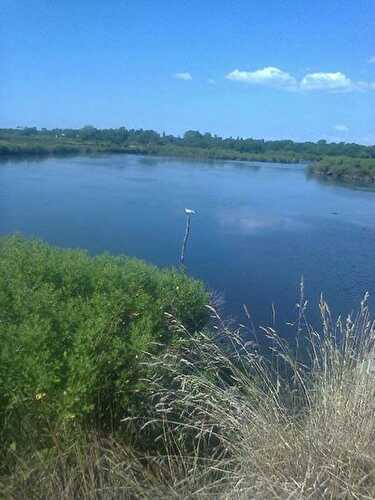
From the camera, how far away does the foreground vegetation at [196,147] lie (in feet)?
148

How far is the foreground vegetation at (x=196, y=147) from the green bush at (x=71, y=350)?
34768 millimetres

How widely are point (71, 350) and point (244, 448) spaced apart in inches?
33.9

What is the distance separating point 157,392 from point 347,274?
14791mm

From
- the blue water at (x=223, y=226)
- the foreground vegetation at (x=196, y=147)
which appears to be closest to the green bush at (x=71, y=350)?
the blue water at (x=223, y=226)

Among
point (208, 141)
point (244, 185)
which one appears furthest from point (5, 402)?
point (208, 141)

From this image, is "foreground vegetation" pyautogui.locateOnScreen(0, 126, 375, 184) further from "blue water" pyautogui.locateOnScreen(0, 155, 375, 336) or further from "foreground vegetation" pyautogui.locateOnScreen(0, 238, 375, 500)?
"foreground vegetation" pyautogui.locateOnScreen(0, 238, 375, 500)

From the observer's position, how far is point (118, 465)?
2252mm

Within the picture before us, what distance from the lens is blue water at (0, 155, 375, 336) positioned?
1527cm

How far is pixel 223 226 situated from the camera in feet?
75.7

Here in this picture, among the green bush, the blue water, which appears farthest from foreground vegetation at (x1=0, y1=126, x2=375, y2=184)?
the green bush

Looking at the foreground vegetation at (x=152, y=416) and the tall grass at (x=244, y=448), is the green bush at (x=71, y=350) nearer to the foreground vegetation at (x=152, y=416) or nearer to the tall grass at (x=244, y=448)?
the foreground vegetation at (x=152, y=416)

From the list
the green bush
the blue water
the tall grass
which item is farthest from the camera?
the blue water

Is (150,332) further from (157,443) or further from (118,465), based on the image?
(118,465)

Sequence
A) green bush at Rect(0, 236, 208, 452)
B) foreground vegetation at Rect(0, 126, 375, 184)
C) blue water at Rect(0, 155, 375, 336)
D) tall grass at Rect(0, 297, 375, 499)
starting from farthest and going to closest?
1. foreground vegetation at Rect(0, 126, 375, 184)
2. blue water at Rect(0, 155, 375, 336)
3. green bush at Rect(0, 236, 208, 452)
4. tall grass at Rect(0, 297, 375, 499)
